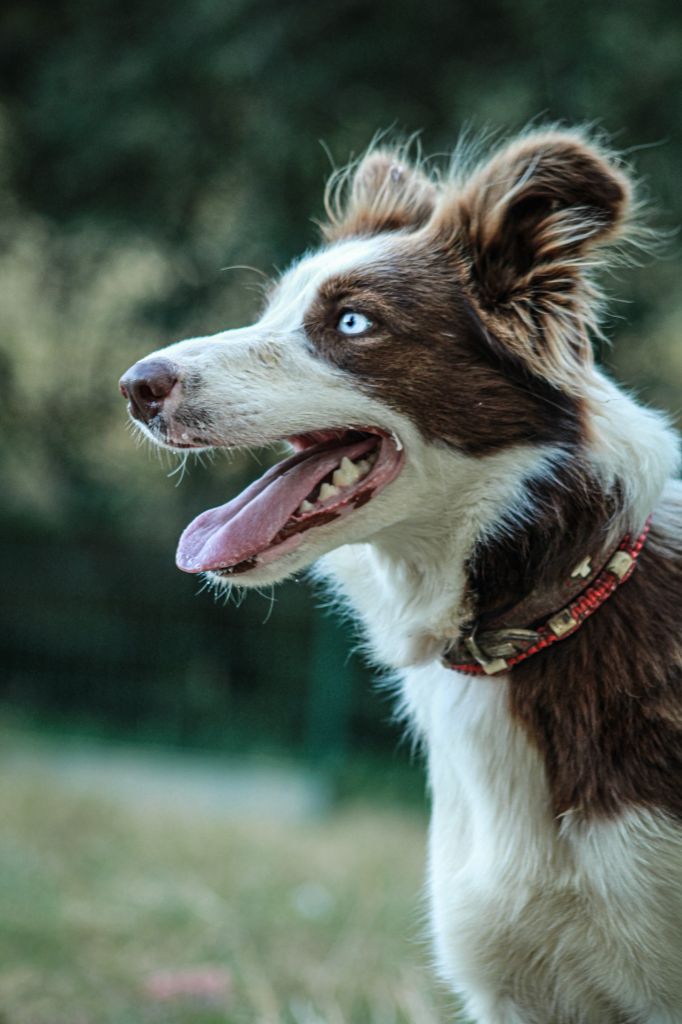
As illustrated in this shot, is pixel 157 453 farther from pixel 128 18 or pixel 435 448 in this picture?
pixel 128 18

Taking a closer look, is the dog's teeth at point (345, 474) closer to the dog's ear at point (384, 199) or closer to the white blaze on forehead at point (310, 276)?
the white blaze on forehead at point (310, 276)

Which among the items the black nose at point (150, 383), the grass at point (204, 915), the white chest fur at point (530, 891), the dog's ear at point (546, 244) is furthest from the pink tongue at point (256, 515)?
the grass at point (204, 915)

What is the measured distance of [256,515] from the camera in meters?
2.74

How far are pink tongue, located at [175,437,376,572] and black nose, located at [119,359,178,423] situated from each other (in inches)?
11.3

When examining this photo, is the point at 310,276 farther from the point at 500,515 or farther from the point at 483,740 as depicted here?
the point at 483,740

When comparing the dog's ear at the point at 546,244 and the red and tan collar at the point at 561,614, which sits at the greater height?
the dog's ear at the point at 546,244

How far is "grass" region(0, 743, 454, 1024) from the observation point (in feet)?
14.1

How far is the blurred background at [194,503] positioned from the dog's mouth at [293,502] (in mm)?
1264

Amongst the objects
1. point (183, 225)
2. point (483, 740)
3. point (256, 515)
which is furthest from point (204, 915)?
point (183, 225)

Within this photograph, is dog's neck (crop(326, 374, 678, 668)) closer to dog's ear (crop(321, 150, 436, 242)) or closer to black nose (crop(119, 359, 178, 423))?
black nose (crop(119, 359, 178, 423))

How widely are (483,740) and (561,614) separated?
34cm

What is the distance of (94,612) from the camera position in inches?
442

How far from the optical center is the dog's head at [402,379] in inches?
106

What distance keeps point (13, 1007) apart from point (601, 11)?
19.5 feet
